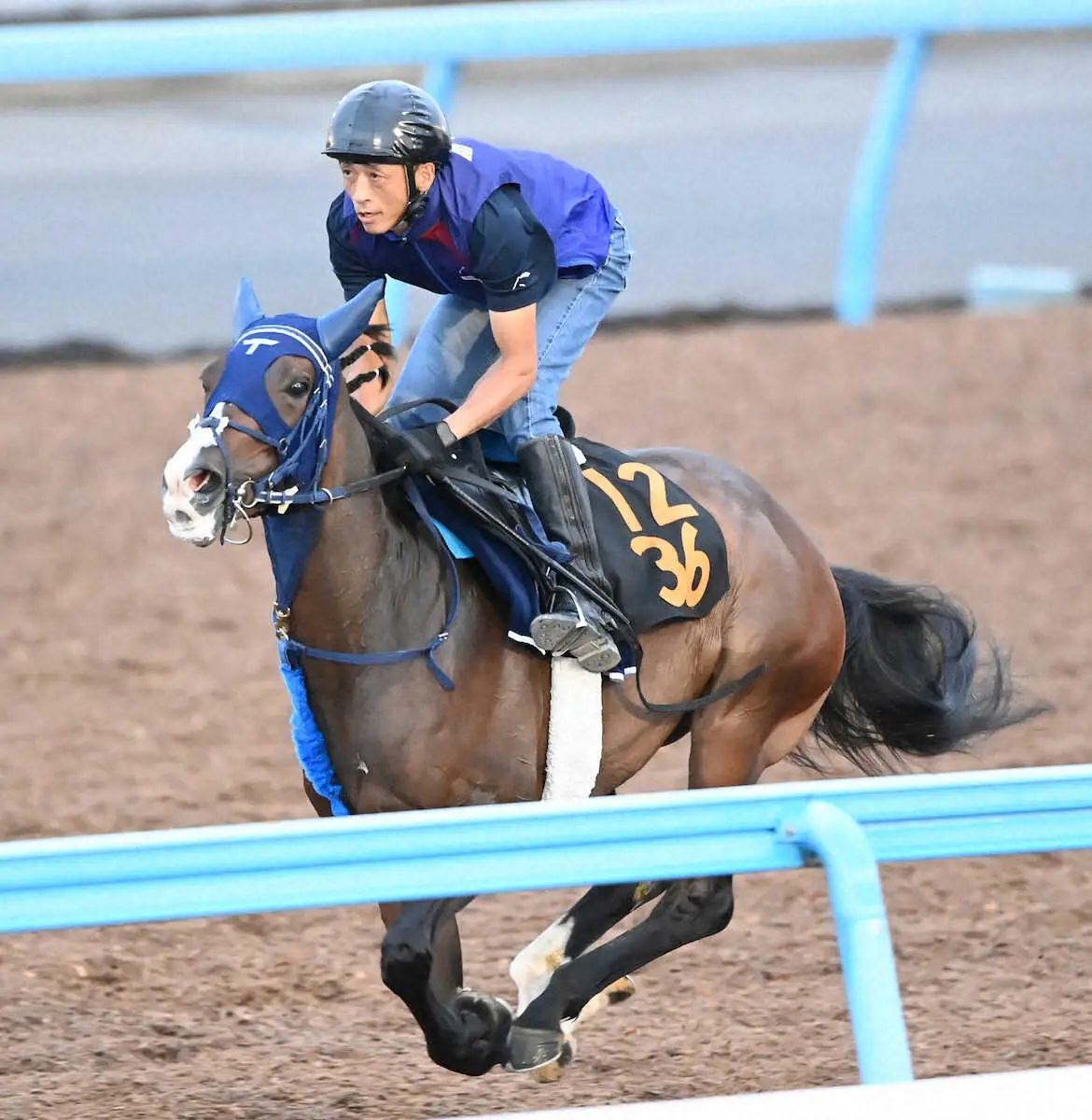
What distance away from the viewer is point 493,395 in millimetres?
3801

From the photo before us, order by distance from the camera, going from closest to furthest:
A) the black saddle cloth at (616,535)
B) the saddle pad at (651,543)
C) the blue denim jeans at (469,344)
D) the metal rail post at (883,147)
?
1. the black saddle cloth at (616,535)
2. the saddle pad at (651,543)
3. the blue denim jeans at (469,344)
4. the metal rail post at (883,147)

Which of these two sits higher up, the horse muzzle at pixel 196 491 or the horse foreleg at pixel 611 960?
the horse muzzle at pixel 196 491

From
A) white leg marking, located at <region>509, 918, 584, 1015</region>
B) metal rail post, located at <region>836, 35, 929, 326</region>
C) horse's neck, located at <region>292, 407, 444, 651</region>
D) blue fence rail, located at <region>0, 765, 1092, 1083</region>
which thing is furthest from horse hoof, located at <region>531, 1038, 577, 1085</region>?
metal rail post, located at <region>836, 35, 929, 326</region>

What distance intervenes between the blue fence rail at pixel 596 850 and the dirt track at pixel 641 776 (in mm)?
1293

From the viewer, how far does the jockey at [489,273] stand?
12.1 ft

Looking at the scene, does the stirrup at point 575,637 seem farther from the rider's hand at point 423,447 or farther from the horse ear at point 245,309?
the horse ear at point 245,309

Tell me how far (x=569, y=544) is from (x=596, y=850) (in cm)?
113

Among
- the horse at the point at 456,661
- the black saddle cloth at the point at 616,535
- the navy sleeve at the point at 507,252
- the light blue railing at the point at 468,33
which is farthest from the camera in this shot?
the light blue railing at the point at 468,33

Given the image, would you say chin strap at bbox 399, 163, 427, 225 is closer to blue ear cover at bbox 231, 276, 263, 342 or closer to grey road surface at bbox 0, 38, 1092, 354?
blue ear cover at bbox 231, 276, 263, 342

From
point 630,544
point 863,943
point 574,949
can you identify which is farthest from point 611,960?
point 863,943

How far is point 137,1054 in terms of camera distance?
4.29 m

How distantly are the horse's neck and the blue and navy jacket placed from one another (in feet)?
1.31

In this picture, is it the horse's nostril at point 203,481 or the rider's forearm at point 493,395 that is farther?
the rider's forearm at point 493,395

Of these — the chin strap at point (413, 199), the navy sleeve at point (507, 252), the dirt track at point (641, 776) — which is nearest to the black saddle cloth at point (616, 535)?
the navy sleeve at point (507, 252)
